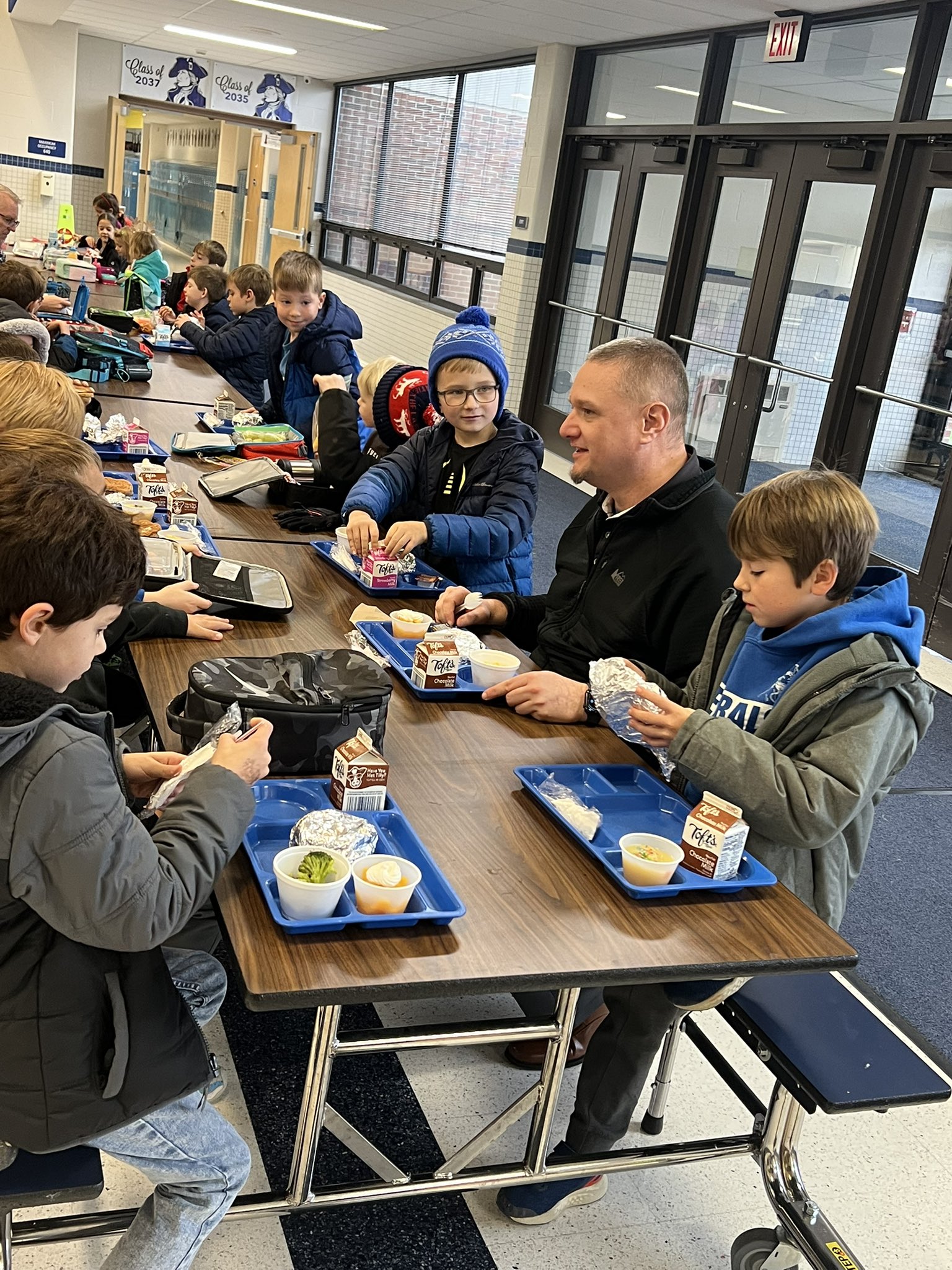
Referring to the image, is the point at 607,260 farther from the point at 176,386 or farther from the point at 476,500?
the point at 476,500

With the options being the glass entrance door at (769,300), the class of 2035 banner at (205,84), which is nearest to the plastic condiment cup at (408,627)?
the glass entrance door at (769,300)

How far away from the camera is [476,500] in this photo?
3072 mm

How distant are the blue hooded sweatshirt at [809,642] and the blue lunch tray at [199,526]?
1389 millimetres

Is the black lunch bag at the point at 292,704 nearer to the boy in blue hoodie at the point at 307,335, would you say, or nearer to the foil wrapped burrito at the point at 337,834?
the foil wrapped burrito at the point at 337,834

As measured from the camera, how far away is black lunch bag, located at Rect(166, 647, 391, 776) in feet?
5.45

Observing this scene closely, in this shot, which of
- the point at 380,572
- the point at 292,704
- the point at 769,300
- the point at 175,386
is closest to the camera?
the point at 292,704

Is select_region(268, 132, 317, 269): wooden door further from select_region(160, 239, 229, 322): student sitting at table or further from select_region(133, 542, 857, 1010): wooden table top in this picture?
select_region(133, 542, 857, 1010): wooden table top

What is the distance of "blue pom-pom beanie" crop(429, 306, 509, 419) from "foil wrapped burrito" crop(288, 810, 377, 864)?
175 centimetres

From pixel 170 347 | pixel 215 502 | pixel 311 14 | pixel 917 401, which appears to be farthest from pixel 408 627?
pixel 311 14

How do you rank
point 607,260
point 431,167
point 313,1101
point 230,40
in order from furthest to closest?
point 230,40, point 431,167, point 607,260, point 313,1101

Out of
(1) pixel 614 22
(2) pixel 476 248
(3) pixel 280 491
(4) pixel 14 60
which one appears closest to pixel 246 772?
(3) pixel 280 491

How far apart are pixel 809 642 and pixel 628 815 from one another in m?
0.40

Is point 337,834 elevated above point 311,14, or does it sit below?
below

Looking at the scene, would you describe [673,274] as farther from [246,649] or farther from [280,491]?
[246,649]
